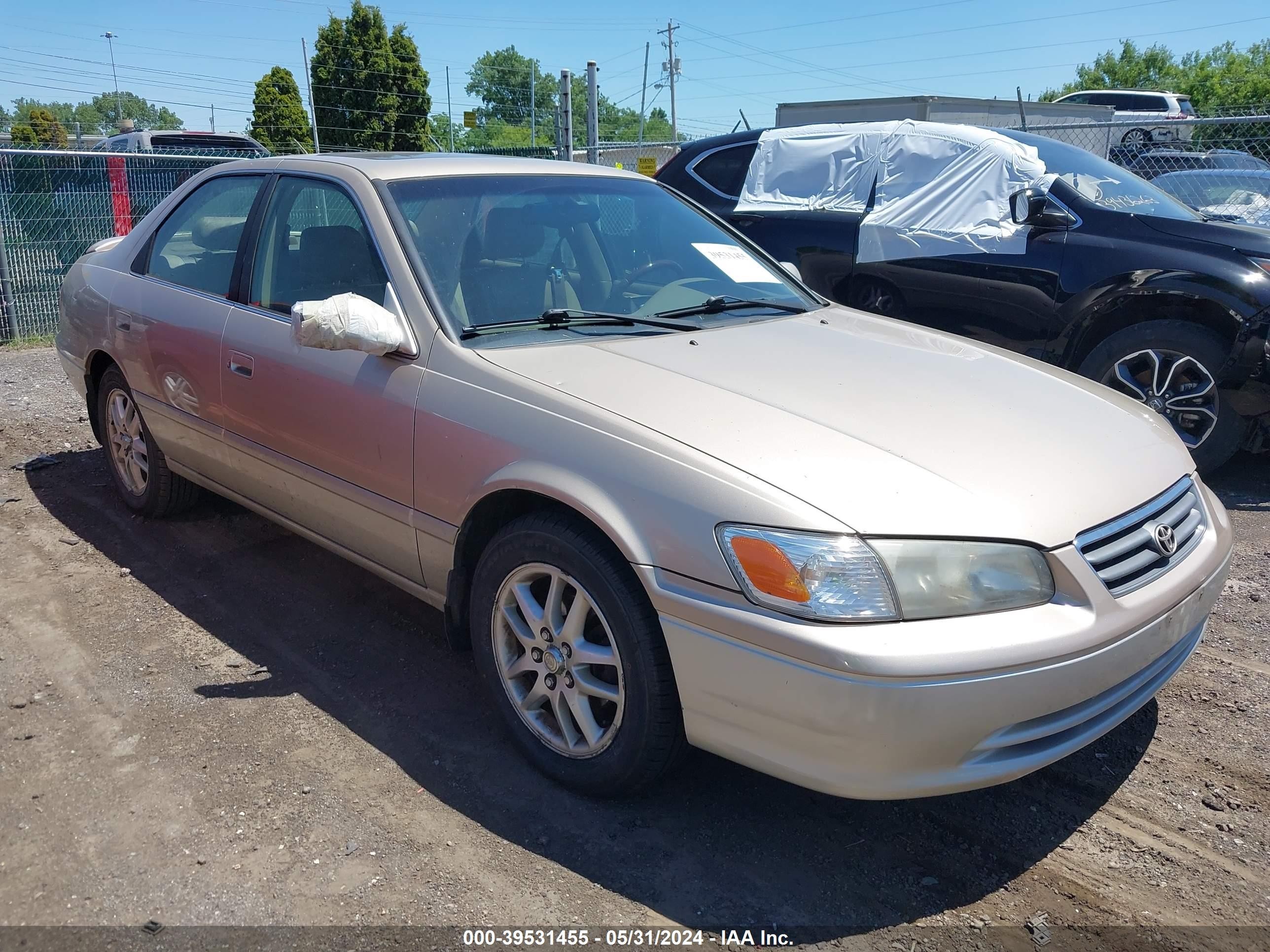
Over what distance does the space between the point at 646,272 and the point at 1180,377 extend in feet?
11.2

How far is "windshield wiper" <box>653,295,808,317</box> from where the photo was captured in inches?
135

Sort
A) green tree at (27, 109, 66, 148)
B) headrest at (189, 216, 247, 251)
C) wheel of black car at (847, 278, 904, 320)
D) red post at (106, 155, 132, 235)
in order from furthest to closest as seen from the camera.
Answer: green tree at (27, 109, 66, 148) < red post at (106, 155, 132, 235) < wheel of black car at (847, 278, 904, 320) < headrest at (189, 216, 247, 251)

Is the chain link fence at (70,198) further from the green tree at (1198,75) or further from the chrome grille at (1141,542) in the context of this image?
the green tree at (1198,75)

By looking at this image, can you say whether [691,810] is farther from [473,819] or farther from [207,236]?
[207,236]

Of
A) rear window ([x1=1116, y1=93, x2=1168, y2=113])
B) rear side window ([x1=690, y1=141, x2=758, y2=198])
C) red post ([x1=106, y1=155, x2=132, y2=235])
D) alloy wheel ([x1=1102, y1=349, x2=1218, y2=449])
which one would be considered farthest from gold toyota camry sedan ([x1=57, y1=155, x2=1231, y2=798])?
rear window ([x1=1116, y1=93, x2=1168, y2=113])

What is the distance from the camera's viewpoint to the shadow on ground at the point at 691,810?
2.42m

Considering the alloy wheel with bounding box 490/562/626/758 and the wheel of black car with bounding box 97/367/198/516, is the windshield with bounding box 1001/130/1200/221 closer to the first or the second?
the alloy wheel with bounding box 490/562/626/758

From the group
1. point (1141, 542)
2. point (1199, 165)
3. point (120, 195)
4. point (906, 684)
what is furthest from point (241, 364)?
point (1199, 165)

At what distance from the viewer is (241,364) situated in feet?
12.3

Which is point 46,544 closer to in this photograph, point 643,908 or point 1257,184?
point 643,908

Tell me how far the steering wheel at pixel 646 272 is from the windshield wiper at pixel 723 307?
19 cm

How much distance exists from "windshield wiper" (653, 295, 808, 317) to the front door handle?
1.51 meters

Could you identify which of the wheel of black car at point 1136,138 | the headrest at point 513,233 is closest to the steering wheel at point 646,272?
the headrest at point 513,233

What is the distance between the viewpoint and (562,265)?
11.4 ft
